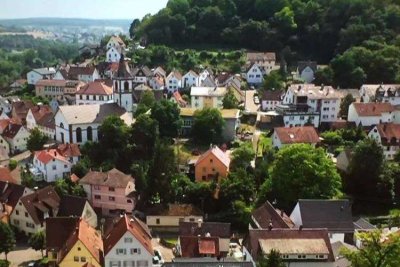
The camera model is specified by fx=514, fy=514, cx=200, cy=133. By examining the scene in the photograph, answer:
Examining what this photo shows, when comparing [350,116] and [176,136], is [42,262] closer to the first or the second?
[176,136]

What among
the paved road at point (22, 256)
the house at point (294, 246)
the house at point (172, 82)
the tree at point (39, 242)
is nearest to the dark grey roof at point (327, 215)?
the house at point (294, 246)

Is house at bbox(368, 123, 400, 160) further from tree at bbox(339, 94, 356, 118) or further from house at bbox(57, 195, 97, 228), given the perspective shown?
house at bbox(57, 195, 97, 228)

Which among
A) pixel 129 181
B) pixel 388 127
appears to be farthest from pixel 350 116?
pixel 129 181

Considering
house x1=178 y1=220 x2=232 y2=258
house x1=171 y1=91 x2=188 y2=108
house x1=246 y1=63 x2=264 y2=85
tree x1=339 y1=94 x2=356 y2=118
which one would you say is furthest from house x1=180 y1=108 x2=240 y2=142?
house x1=246 y1=63 x2=264 y2=85

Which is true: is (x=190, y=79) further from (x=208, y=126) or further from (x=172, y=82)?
(x=208, y=126)

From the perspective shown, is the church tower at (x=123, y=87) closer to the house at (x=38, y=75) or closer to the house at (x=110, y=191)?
the house at (x=110, y=191)

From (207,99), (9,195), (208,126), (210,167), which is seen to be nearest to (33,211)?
(9,195)
